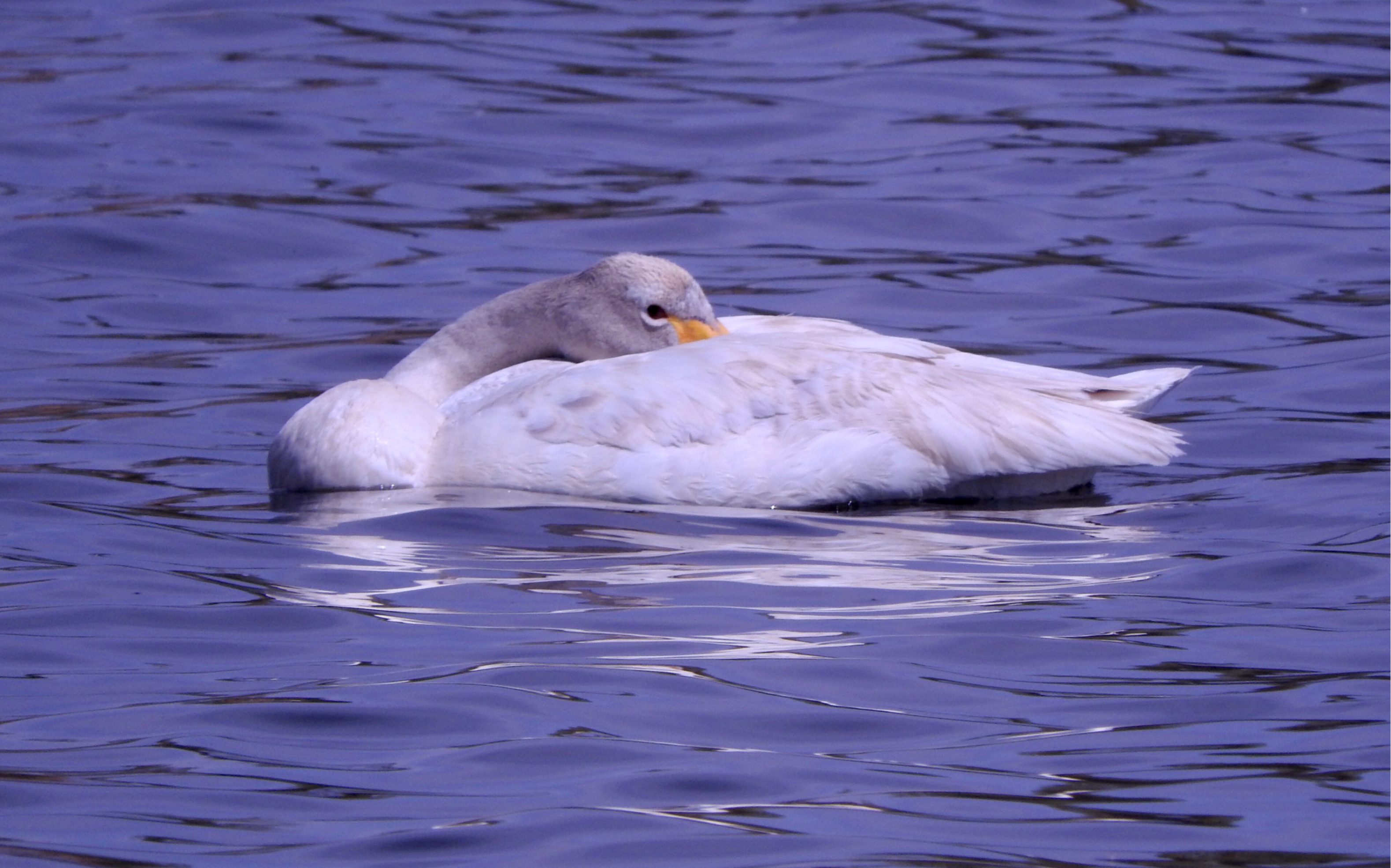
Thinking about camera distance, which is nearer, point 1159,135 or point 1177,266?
point 1177,266

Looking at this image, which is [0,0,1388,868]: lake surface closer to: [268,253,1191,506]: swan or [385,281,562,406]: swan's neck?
[268,253,1191,506]: swan

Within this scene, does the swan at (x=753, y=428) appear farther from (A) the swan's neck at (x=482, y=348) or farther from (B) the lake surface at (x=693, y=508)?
(A) the swan's neck at (x=482, y=348)

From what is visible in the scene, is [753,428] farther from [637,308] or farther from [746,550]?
[637,308]

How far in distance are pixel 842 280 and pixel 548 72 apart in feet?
16.2

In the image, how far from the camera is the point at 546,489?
6852mm

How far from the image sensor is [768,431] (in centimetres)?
681

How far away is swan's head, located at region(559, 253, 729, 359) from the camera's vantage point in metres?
7.45

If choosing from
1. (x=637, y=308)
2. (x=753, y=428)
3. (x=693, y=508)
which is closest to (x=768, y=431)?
(x=753, y=428)

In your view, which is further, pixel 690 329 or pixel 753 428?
pixel 690 329

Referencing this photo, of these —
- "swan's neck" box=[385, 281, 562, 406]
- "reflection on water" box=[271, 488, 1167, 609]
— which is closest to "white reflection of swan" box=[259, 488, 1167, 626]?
"reflection on water" box=[271, 488, 1167, 609]

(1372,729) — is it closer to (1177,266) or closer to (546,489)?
(546,489)

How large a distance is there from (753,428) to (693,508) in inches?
12.5

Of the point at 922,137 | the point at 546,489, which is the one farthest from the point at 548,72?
the point at 546,489

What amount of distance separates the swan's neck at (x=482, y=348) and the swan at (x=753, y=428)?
344 millimetres
